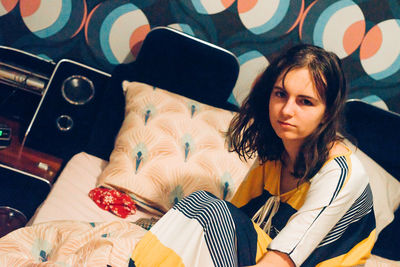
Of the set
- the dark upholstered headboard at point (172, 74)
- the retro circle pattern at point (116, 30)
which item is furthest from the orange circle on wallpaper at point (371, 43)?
the retro circle pattern at point (116, 30)

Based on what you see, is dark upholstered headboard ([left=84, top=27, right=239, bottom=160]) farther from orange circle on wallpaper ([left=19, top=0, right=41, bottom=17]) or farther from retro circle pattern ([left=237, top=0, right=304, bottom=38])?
orange circle on wallpaper ([left=19, top=0, right=41, bottom=17])

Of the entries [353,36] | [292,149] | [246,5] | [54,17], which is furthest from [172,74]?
[353,36]

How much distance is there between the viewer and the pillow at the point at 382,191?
152 cm

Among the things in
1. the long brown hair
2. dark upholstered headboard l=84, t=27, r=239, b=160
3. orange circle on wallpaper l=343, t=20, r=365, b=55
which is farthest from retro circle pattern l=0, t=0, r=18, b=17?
orange circle on wallpaper l=343, t=20, r=365, b=55

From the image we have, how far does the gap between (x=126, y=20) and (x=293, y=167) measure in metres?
1.03

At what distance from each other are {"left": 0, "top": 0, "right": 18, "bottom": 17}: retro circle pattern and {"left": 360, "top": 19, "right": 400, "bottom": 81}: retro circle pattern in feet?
5.24

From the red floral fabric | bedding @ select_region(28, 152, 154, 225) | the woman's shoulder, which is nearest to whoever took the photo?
the woman's shoulder

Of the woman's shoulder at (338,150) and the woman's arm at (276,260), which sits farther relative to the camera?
the woman's shoulder at (338,150)

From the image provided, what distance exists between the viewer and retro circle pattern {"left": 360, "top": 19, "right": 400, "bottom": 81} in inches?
69.5

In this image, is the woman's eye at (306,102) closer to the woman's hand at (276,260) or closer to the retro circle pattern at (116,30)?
the woman's hand at (276,260)

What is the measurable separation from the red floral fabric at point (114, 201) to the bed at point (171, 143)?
0.05 ft

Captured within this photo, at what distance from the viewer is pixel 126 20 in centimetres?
177

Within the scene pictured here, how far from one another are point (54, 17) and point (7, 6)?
212mm

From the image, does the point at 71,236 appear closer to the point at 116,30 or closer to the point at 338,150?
the point at 338,150
